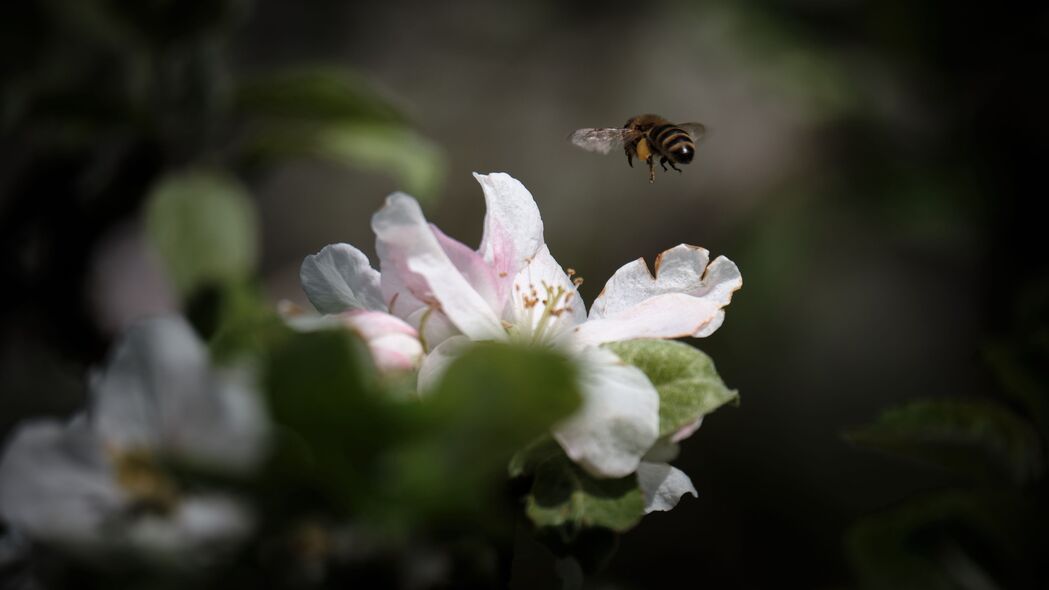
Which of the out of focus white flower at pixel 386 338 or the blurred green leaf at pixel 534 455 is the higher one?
the out of focus white flower at pixel 386 338

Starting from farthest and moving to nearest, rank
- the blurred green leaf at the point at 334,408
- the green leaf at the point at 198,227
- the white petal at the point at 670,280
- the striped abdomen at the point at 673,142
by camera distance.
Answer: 1. the green leaf at the point at 198,227
2. the striped abdomen at the point at 673,142
3. the white petal at the point at 670,280
4. the blurred green leaf at the point at 334,408

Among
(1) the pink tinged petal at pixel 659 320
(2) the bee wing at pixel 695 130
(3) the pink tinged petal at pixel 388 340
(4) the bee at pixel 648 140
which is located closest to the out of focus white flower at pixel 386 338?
(3) the pink tinged petal at pixel 388 340

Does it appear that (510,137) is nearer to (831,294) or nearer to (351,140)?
(831,294)

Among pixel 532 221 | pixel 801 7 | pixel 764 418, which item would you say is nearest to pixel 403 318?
pixel 532 221

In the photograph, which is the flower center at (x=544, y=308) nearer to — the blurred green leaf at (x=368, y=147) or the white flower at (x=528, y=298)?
the white flower at (x=528, y=298)

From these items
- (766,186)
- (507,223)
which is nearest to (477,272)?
(507,223)

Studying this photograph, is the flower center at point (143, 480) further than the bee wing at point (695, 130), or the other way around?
the bee wing at point (695, 130)
